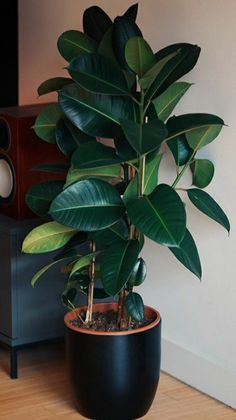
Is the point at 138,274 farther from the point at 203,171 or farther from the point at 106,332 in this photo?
the point at 203,171

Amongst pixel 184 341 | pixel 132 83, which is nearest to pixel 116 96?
pixel 132 83

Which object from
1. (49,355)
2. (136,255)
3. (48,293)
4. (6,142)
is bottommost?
(49,355)

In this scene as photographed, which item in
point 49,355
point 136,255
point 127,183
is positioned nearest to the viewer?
point 136,255

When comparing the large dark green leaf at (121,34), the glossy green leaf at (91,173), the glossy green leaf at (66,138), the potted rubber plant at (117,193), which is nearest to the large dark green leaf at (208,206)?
the potted rubber plant at (117,193)

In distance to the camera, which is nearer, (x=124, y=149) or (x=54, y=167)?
(x=124, y=149)

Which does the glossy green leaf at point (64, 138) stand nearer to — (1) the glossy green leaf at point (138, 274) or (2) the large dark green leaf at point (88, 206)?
(2) the large dark green leaf at point (88, 206)

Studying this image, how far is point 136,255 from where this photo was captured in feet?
8.46

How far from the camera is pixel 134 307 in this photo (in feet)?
8.84

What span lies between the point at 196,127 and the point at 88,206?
15.5 inches

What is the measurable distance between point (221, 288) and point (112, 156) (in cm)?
59

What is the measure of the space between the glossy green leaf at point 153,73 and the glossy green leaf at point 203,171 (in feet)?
1.13

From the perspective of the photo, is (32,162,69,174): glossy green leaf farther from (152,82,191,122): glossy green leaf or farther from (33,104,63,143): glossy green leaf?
(152,82,191,122): glossy green leaf

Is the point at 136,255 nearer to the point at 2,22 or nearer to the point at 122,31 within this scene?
the point at 122,31

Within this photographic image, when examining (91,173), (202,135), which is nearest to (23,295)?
(91,173)
